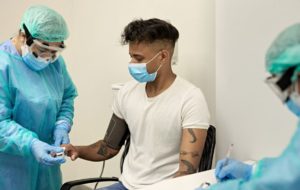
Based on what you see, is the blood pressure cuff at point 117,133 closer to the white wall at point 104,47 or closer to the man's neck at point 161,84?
the man's neck at point 161,84

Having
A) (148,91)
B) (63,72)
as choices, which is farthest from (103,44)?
(148,91)

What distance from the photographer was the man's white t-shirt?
5.20 feet

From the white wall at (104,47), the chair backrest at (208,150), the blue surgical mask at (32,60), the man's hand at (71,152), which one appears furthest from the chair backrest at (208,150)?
the blue surgical mask at (32,60)

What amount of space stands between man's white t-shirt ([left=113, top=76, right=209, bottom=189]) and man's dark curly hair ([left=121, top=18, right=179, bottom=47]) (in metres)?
0.22

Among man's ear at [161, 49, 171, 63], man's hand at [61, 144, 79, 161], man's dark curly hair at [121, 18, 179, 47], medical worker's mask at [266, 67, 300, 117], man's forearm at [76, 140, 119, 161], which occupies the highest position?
man's dark curly hair at [121, 18, 179, 47]

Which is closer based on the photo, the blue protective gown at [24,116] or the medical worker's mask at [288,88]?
the medical worker's mask at [288,88]

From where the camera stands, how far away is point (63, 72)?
1879 mm

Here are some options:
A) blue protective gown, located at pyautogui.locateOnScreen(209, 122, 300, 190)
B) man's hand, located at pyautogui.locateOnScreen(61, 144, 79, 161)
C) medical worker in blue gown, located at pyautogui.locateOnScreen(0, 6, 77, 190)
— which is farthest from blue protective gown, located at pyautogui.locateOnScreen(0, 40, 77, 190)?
blue protective gown, located at pyautogui.locateOnScreen(209, 122, 300, 190)

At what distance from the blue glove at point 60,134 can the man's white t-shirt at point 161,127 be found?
0.34 m

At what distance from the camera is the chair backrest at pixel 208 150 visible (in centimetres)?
162

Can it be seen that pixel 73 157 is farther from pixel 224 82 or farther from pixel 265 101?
pixel 265 101

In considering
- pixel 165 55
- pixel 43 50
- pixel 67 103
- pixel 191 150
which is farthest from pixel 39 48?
pixel 191 150

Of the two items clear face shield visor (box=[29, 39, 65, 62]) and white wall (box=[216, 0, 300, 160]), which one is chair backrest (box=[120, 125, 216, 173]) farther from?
clear face shield visor (box=[29, 39, 65, 62])

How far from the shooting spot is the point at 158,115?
1.63 metres
